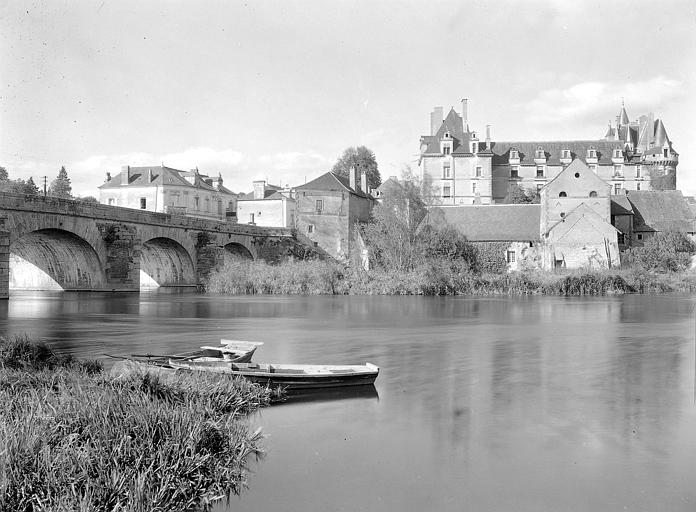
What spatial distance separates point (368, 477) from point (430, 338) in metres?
13.7

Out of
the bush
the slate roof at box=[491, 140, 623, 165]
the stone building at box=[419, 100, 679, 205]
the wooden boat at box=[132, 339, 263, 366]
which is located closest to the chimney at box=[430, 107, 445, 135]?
the stone building at box=[419, 100, 679, 205]

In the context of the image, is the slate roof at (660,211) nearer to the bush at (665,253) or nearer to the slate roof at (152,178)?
the bush at (665,253)

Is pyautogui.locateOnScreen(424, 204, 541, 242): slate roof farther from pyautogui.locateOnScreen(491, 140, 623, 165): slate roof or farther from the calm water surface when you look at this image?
the calm water surface

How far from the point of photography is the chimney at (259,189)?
82500 millimetres

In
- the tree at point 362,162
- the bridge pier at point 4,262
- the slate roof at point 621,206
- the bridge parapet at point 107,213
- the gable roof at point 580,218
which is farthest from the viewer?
the tree at point 362,162

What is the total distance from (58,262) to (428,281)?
21377 mm

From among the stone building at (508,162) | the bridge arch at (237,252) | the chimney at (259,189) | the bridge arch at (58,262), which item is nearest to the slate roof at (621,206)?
the stone building at (508,162)

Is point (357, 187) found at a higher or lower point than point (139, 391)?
higher

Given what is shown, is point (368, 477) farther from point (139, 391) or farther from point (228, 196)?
point (228, 196)

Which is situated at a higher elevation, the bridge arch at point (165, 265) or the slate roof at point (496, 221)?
the slate roof at point (496, 221)

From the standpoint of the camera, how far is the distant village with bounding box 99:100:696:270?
5612 cm

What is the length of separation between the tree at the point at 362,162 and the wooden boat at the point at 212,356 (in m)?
70.5

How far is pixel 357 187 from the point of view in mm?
69312

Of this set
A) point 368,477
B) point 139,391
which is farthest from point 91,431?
point 368,477
